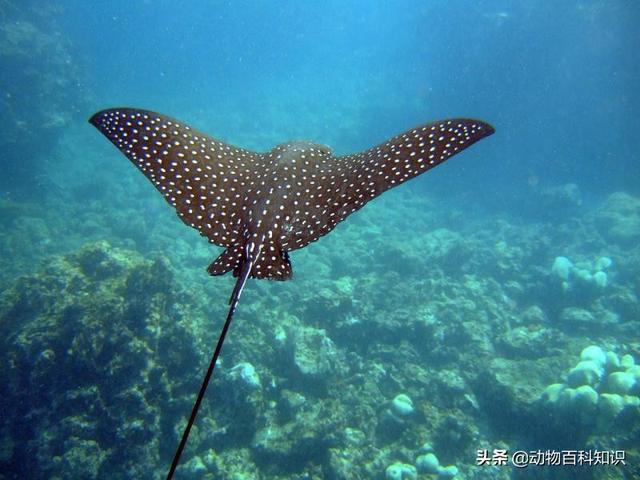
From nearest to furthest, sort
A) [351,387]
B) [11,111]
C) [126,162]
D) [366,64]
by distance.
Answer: [351,387], [11,111], [126,162], [366,64]

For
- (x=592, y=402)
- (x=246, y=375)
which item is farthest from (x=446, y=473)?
(x=246, y=375)

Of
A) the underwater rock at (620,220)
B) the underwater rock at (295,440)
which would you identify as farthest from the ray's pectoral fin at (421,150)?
the underwater rock at (620,220)

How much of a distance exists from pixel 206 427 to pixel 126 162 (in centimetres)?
2464

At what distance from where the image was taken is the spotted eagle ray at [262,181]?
3818 mm

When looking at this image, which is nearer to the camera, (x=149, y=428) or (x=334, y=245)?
(x=149, y=428)

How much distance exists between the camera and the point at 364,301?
1229 cm

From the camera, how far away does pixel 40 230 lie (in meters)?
16.9

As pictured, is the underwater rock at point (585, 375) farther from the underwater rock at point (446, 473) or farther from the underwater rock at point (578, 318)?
the underwater rock at point (578, 318)

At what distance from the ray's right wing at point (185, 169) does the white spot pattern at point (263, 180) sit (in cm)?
1

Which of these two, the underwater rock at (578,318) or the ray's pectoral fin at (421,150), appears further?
the underwater rock at (578,318)

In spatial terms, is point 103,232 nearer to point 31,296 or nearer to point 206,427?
point 31,296

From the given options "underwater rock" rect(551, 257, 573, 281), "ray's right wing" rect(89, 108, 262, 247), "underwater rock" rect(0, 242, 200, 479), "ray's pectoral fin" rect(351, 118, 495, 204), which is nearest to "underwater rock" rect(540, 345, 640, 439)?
"underwater rock" rect(551, 257, 573, 281)

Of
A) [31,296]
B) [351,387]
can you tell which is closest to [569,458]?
[351,387]

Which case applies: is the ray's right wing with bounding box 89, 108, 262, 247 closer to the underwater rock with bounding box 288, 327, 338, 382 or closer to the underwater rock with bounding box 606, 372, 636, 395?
the underwater rock with bounding box 288, 327, 338, 382
